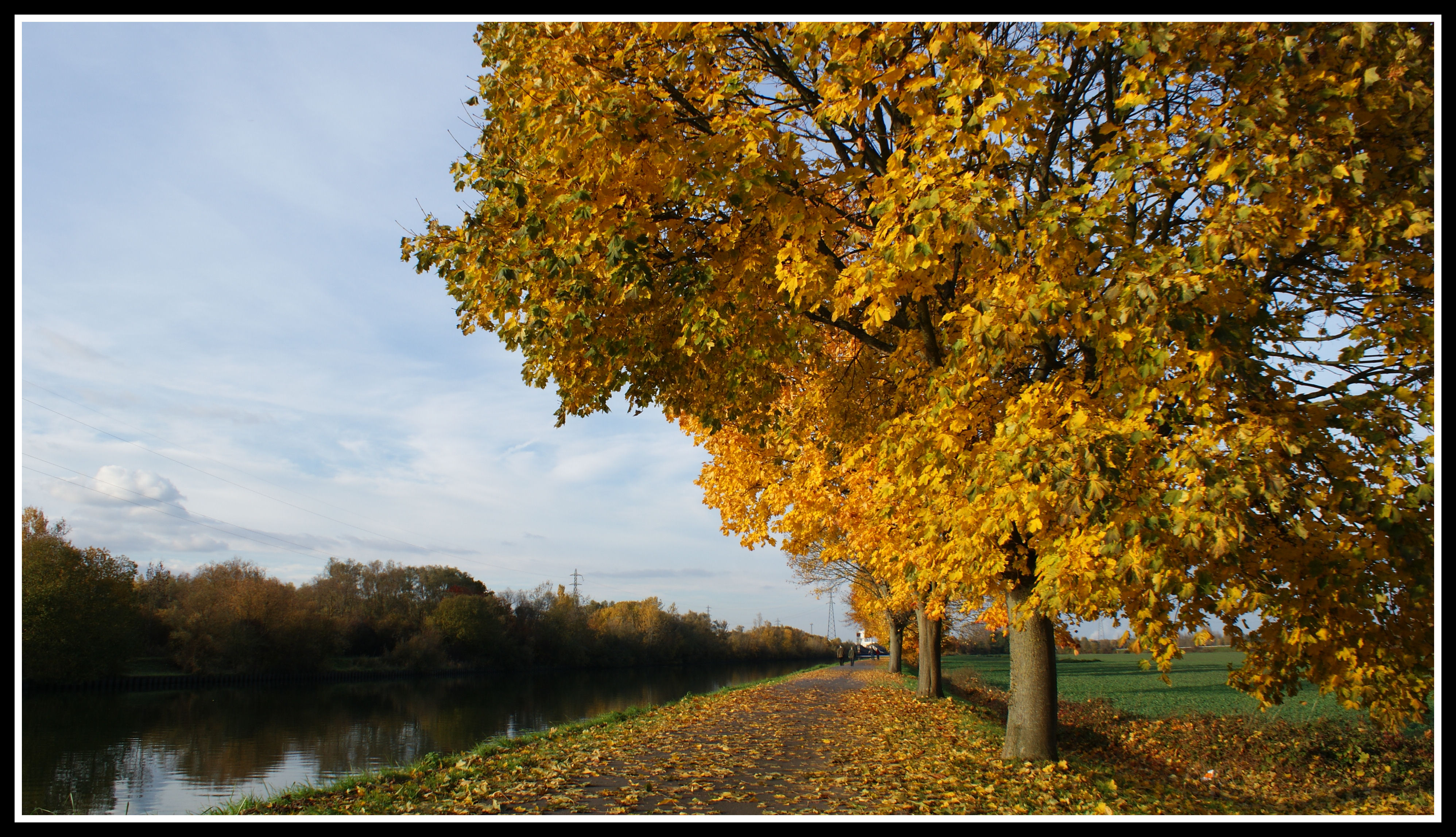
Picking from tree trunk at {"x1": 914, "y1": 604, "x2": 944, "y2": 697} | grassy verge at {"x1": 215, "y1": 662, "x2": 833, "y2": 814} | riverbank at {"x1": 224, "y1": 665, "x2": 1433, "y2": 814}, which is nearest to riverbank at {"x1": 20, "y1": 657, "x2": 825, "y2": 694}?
grassy verge at {"x1": 215, "y1": 662, "x2": 833, "y2": 814}

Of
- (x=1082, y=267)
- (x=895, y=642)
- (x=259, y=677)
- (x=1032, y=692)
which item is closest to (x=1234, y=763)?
(x=1032, y=692)

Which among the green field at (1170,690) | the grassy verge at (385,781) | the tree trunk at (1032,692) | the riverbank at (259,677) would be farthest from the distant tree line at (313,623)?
the green field at (1170,690)

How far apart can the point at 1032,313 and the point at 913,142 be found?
1.44 metres

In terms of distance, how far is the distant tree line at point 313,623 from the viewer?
32.2 m

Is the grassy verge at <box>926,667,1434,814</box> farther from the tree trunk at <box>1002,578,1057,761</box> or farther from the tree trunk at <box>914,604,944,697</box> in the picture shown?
the tree trunk at <box>914,604,944,697</box>

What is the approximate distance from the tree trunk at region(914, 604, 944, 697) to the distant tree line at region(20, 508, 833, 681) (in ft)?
63.8

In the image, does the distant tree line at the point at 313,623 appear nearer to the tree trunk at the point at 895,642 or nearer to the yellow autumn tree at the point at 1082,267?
the yellow autumn tree at the point at 1082,267

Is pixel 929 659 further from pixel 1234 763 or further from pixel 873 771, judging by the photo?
pixel 873 771

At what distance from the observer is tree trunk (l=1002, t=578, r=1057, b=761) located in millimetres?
8164

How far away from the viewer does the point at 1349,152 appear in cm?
516

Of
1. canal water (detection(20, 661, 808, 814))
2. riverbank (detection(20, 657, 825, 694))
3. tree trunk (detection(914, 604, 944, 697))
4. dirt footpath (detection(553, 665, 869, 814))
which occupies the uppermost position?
dirt footpath (detection(553, 665, 869, 814))

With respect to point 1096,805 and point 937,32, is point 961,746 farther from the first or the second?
point 937,32

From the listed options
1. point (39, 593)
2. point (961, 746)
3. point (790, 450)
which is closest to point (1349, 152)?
point (790, 450)

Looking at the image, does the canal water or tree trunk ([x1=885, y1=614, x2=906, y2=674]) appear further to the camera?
tree trunk ([x1=885, y1=614, x2=906, y2=674])
